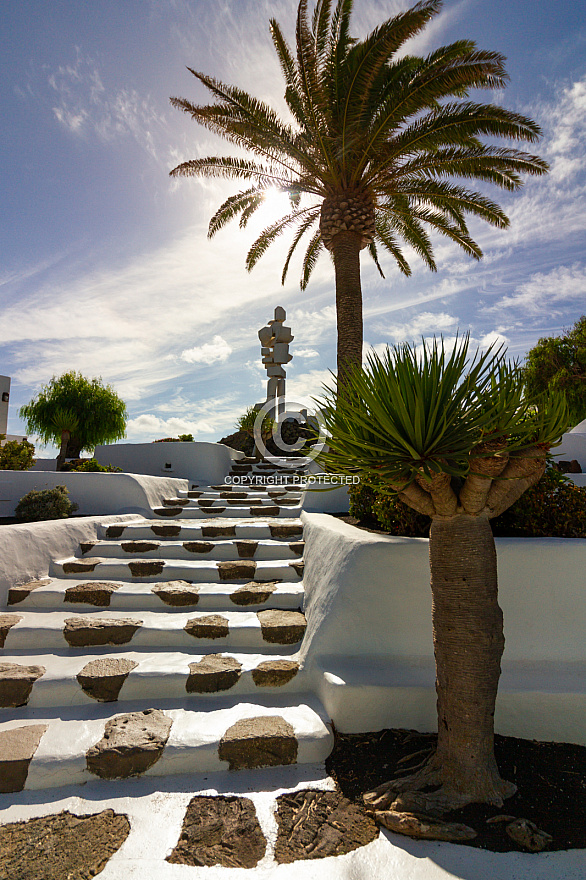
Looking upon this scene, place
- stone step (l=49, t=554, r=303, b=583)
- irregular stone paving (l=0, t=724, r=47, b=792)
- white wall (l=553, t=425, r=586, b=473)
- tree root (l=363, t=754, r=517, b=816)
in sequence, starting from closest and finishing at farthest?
tree root (l=363, t=754, r=517, b=816) → irregular stone paving (l=0, t=724, r=47, b=792) → stone step (l=49, t=554, r=303, b=583) → white wall (l=553, t=425, r=586, b=473)

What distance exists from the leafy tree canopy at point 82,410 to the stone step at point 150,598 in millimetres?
11141

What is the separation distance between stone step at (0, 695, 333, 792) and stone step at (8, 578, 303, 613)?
1007 millimetres

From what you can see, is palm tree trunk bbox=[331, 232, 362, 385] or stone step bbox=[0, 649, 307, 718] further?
palm tree trunk bbox=[331, 232, 362, 385]

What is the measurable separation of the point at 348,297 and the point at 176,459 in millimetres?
4735

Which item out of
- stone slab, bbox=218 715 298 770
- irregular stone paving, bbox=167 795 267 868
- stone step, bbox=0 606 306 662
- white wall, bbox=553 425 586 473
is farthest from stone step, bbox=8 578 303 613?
white wall, bbox=553 425 586 473

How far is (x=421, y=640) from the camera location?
275 cm

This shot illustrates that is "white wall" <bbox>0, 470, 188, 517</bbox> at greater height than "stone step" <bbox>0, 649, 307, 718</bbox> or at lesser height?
greater

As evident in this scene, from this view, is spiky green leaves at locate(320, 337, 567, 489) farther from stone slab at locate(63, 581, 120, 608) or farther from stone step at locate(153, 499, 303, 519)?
stone step at locate(153, 499, 303, 519)

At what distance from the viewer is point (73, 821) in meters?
2.01

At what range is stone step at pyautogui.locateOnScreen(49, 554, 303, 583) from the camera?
4082 mm

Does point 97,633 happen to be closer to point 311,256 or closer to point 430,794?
point 430,794

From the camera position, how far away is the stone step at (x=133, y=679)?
2801mm

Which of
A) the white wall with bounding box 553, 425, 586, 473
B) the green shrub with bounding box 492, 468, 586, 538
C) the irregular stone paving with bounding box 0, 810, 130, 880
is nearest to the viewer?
the irregular stone paving with bounding box 0, 810, 130, 880

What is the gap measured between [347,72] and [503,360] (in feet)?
24.6
